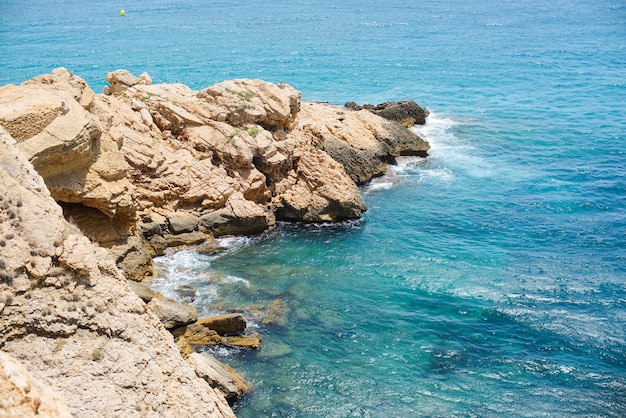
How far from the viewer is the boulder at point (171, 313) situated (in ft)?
81.5

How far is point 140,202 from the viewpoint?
34.3 metres

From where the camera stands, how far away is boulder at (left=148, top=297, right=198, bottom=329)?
2484 centimetres

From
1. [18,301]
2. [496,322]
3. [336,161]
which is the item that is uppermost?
[18,301]

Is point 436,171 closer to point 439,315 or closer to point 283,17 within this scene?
point 439,315

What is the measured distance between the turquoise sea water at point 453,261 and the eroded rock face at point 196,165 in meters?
1.55

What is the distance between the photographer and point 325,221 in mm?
39219

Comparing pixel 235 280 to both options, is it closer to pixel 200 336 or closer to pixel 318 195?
pixel 200 336

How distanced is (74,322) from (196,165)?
2412cm

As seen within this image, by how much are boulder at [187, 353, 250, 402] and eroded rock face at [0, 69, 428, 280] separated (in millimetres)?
8500

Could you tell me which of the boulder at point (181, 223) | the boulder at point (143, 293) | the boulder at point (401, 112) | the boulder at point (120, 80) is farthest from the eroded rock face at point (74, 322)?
the boulder at point (401, 112)

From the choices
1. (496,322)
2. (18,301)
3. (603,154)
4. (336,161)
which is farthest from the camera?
(603,154)

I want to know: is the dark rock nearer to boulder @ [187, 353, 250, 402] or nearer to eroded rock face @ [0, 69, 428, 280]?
eroded rock face @ [0, 69, 428, 280]

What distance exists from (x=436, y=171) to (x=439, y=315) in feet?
65.9

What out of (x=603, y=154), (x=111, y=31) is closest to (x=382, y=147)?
(x=603, y=154)
